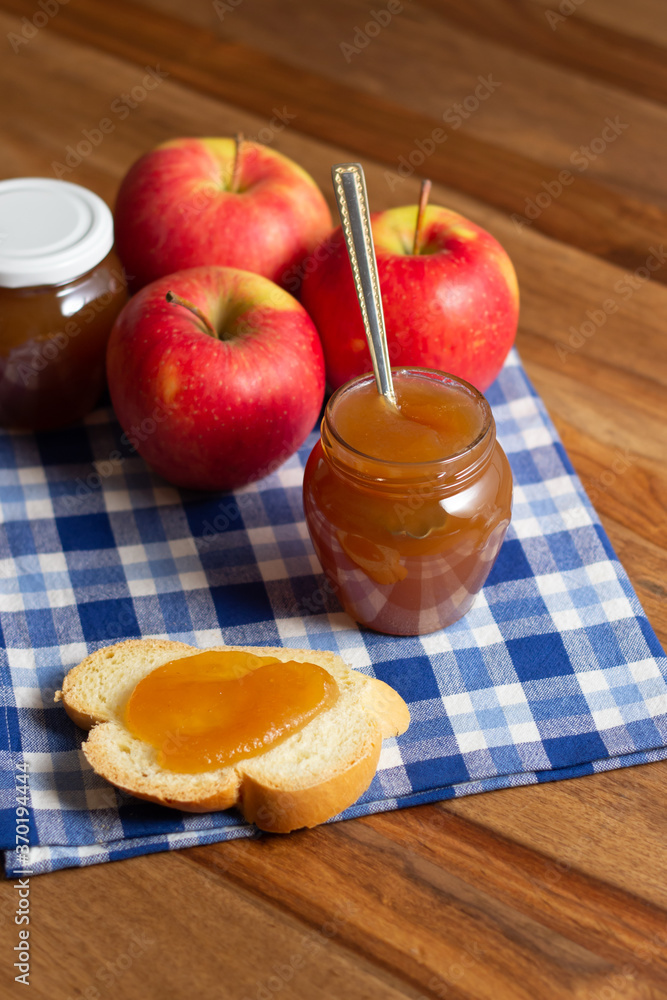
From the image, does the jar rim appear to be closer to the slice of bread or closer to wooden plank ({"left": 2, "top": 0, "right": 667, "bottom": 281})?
the slice of bread

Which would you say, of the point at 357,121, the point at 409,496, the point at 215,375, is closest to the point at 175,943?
the point at 409,496

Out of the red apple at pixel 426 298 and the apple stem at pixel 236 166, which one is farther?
the apple stem at pixel 236 166

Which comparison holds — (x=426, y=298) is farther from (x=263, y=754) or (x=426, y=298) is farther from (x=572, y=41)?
(x=572, y=41)

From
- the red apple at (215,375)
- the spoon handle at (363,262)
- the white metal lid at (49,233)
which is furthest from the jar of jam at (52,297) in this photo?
the spoon handle at (363,262)

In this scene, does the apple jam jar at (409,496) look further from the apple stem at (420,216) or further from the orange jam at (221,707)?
the apple stem at (420,216)

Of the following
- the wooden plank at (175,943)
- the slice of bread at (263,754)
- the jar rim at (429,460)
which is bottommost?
the wooden plank at (175,943)

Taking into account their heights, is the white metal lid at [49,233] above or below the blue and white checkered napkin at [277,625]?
above

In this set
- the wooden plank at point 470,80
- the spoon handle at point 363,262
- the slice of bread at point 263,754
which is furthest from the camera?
the wooden plank at point 470,80
